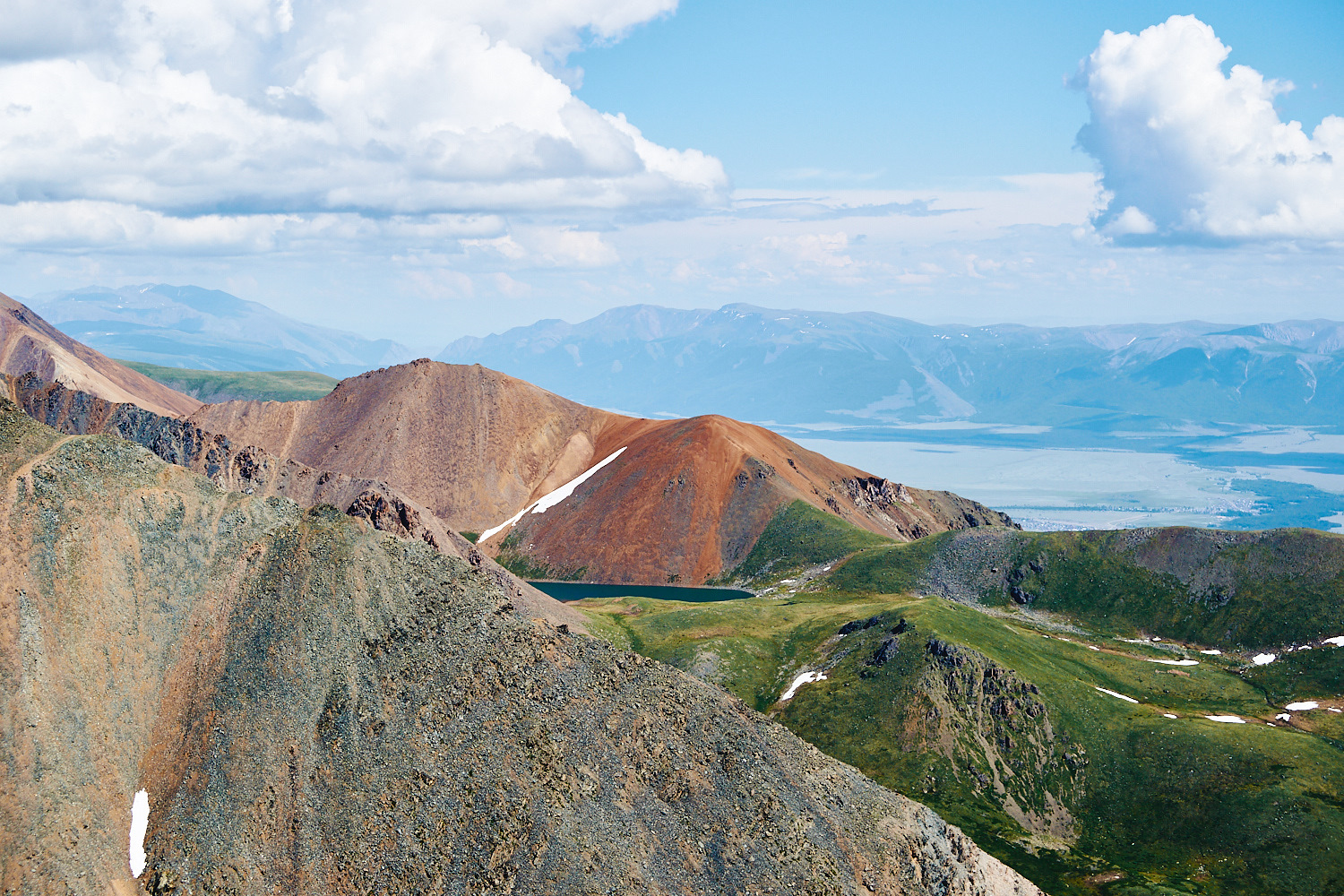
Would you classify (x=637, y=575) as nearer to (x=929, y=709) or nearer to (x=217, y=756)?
(x=929, y=709)


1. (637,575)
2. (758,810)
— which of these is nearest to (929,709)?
(758,810)

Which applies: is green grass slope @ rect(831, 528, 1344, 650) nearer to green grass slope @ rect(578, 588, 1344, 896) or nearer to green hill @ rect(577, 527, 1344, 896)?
green hill @ rect(577, 527, 1344, 896)

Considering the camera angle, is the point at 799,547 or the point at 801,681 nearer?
the point at 801,681

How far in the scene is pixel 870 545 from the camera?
7382 inches

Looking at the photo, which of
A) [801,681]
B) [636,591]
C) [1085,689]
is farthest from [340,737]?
[636,591]

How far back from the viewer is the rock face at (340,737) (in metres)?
57.6

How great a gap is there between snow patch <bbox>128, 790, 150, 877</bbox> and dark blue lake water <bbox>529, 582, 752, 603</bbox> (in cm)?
12283

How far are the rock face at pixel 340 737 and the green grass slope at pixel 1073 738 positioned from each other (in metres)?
25.7

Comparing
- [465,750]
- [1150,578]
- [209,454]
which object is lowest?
[465,750]

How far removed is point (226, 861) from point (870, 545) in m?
146

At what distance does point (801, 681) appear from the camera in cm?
12112

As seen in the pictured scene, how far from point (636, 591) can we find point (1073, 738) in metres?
100

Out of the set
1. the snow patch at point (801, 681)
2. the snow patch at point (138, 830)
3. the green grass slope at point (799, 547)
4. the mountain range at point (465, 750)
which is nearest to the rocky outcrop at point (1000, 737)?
the mountain range at point (465, 750)

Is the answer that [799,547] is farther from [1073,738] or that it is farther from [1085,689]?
[1073,738]
